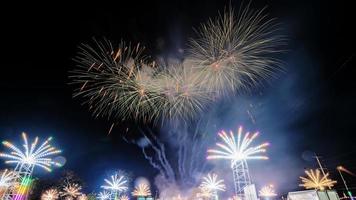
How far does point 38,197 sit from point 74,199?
13.5m

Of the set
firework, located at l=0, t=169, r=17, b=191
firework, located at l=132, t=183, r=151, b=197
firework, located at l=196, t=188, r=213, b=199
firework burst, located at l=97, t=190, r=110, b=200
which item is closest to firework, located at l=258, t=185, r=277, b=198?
firework, located at l=196, t=188, r=213, b=199

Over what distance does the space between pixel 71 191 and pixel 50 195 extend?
8.11 meters

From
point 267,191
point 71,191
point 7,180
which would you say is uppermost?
point 71,191

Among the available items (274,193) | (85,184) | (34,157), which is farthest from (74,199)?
(274,193)

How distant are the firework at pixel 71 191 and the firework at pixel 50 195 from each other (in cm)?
234

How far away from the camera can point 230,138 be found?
2120 centimetres

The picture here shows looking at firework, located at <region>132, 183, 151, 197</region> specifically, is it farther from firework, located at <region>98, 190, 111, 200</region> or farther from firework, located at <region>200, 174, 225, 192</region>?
firework, located at <region>200, 174, 225, 192</region>

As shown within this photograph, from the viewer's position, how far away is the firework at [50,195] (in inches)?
2586

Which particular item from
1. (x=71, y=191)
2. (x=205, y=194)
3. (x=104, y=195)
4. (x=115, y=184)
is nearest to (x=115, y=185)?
(x=115, y=184)

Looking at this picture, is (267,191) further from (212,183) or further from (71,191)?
(71,191)

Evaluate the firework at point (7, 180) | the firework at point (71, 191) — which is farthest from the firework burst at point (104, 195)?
the firework at point (7, 180)

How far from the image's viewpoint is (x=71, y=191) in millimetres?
73688

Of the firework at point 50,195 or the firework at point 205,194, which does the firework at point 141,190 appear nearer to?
the firework at point 205,194

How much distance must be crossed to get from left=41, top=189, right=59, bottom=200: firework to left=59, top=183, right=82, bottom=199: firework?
92.2 inches
